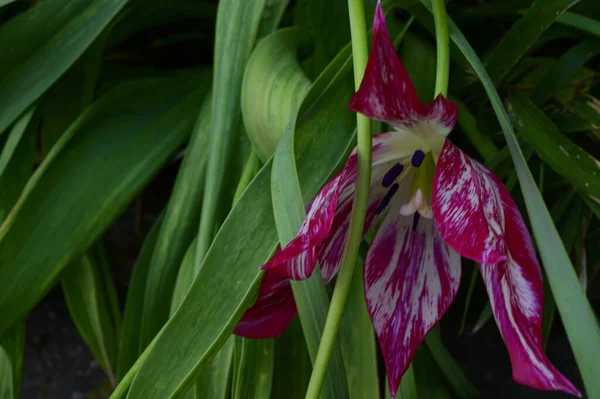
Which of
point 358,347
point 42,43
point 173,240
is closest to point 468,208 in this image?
point 358,347

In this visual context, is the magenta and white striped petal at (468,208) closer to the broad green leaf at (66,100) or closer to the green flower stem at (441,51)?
the green flower stem at (441,51)

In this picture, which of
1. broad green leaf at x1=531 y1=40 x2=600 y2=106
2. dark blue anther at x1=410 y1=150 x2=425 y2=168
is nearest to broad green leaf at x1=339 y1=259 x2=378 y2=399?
dark blue anther at x1=410 y1=150 x2=425 y2=168

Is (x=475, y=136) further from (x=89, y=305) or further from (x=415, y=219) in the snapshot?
(x=89, y=305)

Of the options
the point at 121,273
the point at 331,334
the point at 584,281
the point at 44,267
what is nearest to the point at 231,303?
the point at 331,334

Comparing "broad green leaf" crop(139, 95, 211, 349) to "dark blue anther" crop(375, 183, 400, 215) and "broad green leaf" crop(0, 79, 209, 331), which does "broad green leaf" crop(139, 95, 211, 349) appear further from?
"dark blue anther" crop(375, 183, 400, 215)

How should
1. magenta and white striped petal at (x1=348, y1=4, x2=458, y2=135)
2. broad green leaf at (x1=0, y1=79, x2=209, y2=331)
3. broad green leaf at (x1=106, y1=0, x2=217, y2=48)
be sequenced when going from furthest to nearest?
broad green leaf at (x1=106, y1=0, x2=217, y2=48), broad green leaf at (x1=0, y1=79, x2=209, y2=331), magenta and white striped petal at (x1=348, y1=4, x2=458, y2=135)

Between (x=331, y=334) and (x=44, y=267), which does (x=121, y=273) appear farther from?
(x=331, y=334)
